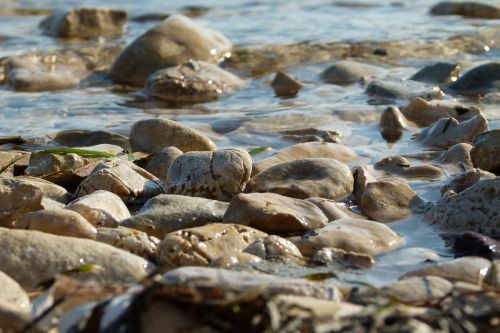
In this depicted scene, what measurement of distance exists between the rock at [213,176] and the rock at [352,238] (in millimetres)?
591

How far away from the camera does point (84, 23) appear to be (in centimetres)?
947

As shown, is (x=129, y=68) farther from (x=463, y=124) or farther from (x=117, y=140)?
(x=463, y=124)

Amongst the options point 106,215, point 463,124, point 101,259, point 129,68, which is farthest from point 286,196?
point 129,68

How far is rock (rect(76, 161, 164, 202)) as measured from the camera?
3758 millimetres

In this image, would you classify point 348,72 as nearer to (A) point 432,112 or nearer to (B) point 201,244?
(A) point 432,112

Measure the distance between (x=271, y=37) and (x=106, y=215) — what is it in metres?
5.73

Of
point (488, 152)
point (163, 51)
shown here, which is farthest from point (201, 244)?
point (163, 51)

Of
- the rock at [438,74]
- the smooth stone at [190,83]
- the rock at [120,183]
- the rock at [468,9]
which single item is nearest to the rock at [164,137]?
the rock at [120,183]

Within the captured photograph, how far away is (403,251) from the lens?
321 centimetres

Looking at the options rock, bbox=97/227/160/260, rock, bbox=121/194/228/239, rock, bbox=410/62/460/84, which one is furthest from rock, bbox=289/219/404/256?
rock, bbox=410/62/460/84

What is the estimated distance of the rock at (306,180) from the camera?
3783 mm

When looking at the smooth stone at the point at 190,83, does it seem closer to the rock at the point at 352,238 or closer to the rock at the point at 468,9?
the rock at the point at 352,238

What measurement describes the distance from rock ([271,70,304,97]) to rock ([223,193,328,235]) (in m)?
3.21

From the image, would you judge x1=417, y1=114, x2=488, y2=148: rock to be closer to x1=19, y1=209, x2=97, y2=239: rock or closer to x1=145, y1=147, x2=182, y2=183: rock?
x1=145, y1=147, x2=182, y2=183: rock
